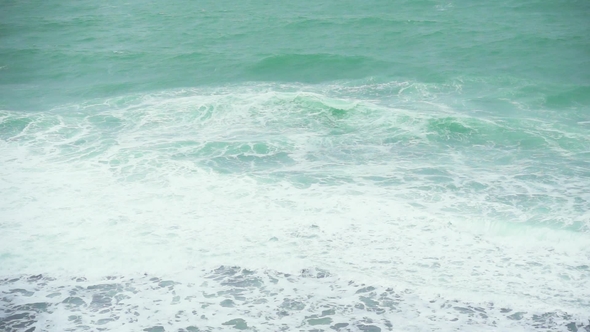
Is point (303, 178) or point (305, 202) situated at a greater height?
point (303, 178)

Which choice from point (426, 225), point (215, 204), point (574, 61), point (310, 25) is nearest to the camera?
point (426, 225)

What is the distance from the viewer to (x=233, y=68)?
76.9 ft

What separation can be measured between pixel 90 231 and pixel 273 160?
5.25 m

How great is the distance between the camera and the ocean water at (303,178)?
33.6 feet

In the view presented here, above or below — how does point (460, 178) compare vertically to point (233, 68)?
below

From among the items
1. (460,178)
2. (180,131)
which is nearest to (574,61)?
(460,178)

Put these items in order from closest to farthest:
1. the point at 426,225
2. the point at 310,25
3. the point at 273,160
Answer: the point at 426,225 < the point at 273,160 < the point at 310,25

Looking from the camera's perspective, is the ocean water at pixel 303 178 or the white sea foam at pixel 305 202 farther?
the white sea foam at pixel 305 202

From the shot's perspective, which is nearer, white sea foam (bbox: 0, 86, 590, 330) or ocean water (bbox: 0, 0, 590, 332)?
ocean water (bbox: 0, 0, 590, 332)

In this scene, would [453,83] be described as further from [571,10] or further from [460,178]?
[571,10]

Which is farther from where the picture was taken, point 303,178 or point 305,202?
point 303,178

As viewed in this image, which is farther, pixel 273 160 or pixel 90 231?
pixel 273 160

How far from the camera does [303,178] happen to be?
1490cm

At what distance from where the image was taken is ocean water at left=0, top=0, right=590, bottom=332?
10.2 metres
